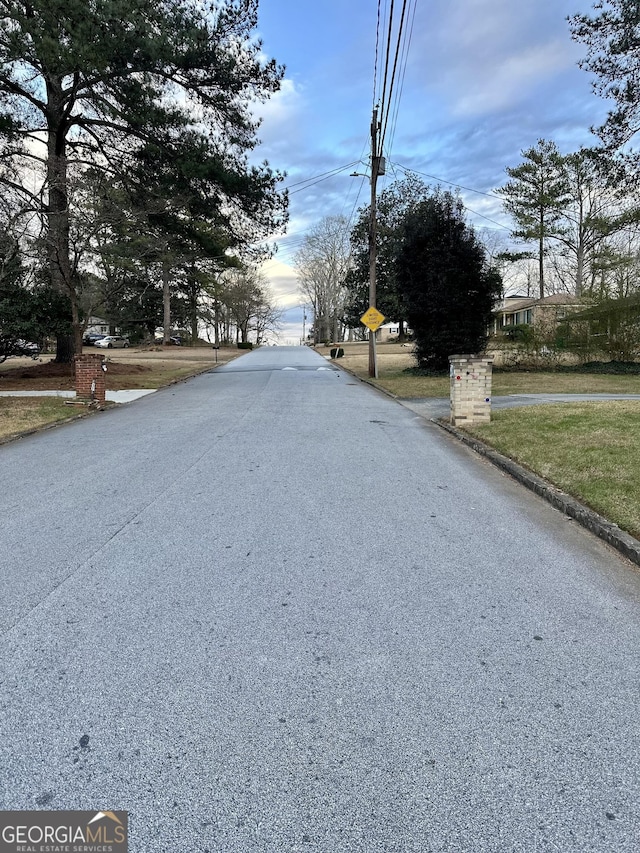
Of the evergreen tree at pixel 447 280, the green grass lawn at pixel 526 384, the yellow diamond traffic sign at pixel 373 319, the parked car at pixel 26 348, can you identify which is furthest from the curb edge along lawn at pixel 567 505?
the parked car at pixel 26 348

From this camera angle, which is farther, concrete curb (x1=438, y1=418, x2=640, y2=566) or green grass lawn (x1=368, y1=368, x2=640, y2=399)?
green grass lawn (x1=368, y1=368, x2=640, y2=399)

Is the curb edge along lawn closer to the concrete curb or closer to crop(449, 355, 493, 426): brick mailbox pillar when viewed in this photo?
the concrete curb

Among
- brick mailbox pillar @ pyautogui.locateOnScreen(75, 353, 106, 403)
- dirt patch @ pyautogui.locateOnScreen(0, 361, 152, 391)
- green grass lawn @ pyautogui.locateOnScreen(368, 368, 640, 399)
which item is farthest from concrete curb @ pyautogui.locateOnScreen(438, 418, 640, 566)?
dirt patch @ pyautogui.locateOnScreen(0, 361, 152, 391)

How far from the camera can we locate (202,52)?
15430mm

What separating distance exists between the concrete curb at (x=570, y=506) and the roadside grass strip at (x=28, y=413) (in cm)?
770

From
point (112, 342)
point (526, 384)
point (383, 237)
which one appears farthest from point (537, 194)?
point (112, 342)

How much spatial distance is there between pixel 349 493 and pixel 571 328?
18950 millimetres

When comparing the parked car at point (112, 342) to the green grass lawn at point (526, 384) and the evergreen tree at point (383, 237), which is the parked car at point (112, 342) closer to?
the evergreen tree at point (383, 237)

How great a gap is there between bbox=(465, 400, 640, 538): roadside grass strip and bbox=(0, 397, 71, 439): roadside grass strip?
7771 mm

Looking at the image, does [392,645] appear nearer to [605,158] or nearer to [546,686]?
[546,686]

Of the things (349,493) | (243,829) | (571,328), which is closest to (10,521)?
(349,493)

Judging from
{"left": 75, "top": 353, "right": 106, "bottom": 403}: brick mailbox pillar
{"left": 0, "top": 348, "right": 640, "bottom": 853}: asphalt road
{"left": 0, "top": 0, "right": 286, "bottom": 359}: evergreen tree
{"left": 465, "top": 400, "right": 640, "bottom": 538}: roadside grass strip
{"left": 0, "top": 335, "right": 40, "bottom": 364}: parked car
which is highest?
{"left": 0, "top": 0, "right": 286, "bottom": 359}: evergreen tree

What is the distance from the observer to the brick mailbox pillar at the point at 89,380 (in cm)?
1329

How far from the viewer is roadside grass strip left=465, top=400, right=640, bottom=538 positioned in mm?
5223
